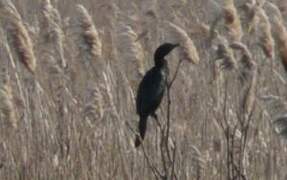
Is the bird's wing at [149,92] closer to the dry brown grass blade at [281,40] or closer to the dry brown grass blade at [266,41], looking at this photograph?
the dry brown grass blade at [281,40]

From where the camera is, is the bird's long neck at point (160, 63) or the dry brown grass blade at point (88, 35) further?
the dry brown grass blade at point (88, 35)

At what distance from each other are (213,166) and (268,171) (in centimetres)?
23

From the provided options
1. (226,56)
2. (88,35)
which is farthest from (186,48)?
(88,35)

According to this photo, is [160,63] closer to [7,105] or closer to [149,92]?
[149,92]

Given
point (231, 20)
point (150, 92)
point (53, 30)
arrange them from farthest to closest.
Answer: point (53, 30) → point (231, 20) → point (150, 92)

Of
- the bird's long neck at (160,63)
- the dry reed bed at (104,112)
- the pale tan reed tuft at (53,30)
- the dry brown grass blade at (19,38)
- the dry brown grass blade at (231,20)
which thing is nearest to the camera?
the bird's long neck at (160,63)

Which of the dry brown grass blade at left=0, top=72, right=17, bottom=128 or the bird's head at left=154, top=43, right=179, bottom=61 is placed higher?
the bird's head at left=154, top=43, right=179, bottom=61

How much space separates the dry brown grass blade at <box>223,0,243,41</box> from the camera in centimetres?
307

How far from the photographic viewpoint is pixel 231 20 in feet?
10.1

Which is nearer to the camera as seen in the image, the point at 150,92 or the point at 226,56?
the point at 150,92

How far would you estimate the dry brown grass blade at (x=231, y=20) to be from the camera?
307cm

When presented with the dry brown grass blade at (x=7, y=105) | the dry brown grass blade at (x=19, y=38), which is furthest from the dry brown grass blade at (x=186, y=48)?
the dry brown grass blade at (x=7, y=105)

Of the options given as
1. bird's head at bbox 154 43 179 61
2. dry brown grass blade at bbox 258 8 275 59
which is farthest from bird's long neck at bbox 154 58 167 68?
dry brown grass blade at bbox 258 8 275 59

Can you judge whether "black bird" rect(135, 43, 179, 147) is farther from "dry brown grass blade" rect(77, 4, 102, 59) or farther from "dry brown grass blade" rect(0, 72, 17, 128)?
"dry brown grass blade" rect(0, 72, 17, 128)
